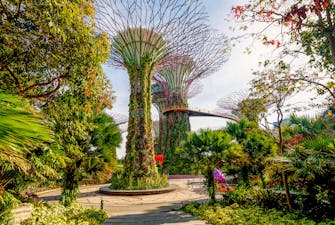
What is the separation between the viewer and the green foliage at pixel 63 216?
237 inches

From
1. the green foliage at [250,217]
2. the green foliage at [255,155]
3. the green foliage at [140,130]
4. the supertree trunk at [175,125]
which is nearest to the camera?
the green foliage at [250,217]

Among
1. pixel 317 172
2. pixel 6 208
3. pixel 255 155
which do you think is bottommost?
pixel 6 208

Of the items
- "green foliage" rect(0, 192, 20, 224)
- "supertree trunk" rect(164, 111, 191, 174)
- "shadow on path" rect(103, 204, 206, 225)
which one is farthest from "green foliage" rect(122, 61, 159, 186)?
"supertree trunk" rect(164, 111, 191, 174)

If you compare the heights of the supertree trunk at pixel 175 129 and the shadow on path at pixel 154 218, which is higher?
the supertree trunk at pixel 175 129

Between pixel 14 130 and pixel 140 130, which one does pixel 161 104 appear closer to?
pixel 140 130

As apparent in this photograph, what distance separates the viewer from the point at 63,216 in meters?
6.83

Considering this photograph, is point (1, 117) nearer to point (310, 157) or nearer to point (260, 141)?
point (310, 157)

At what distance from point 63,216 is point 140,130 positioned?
10151 millimetres

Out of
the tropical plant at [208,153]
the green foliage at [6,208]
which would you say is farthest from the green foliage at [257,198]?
the green foliage at [6,208]

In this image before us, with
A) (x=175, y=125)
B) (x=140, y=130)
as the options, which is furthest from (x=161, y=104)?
(x=140, y=130)

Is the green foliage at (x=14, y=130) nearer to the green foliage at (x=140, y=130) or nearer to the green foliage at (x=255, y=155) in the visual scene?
the green foliage at (x=255, y=155)

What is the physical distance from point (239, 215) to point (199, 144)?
11.5 ft

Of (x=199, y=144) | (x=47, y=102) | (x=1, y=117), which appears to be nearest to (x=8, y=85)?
(x=47, y=102)

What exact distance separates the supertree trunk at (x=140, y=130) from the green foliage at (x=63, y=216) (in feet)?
24.9
